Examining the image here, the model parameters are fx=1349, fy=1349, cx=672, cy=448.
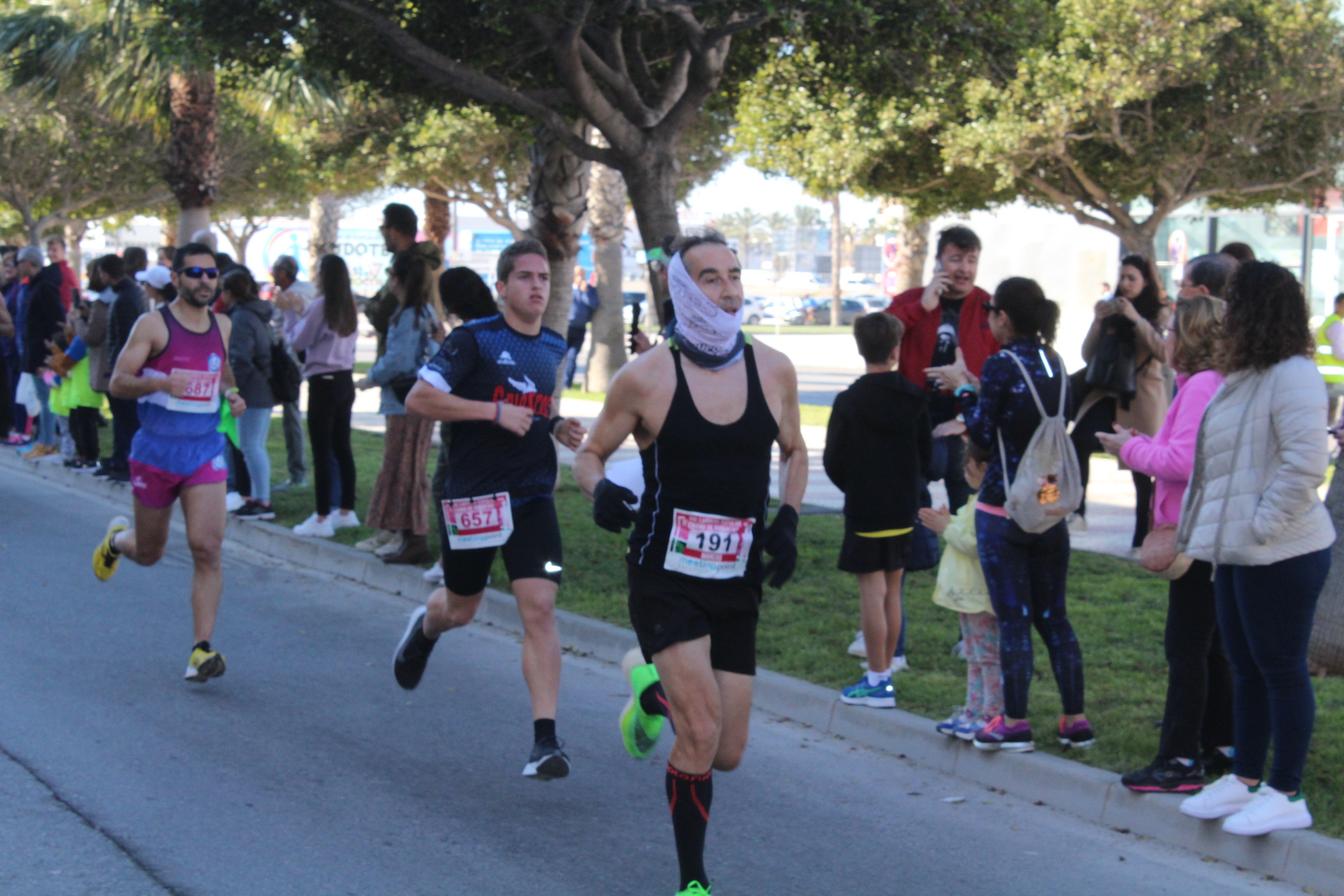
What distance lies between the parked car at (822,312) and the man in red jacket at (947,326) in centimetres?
5889

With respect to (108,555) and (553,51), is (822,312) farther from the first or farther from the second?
(108,555)

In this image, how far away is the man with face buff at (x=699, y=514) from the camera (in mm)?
3811

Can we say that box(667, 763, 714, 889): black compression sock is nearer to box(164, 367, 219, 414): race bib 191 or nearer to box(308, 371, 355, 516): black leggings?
box(164, 367, 219, 414): race bib 191

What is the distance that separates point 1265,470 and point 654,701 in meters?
2.12

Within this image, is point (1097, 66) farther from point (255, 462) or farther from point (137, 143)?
point (137, 143)

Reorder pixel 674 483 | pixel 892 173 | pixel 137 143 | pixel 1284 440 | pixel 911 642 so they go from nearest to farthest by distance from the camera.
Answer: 1. pixel 674 483
2. pixel 1284 440
3. pixel 911 642
4. pixel 892 173
5. pixel 137 143

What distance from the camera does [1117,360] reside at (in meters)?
8.48

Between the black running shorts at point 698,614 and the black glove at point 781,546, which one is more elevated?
the black glove at point 781,546

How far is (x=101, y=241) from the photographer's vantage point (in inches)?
4109

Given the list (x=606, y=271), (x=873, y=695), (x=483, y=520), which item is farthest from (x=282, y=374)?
(x=606, y=271)

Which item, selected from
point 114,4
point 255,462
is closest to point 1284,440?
point 255,462

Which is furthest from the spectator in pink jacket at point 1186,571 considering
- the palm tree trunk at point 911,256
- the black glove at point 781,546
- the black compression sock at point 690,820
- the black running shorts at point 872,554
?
the palm tree trunk at point 911,256

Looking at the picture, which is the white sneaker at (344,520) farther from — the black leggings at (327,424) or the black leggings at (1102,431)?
the black leggings at (1102,431)

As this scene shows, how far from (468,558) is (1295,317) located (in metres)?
3.06
